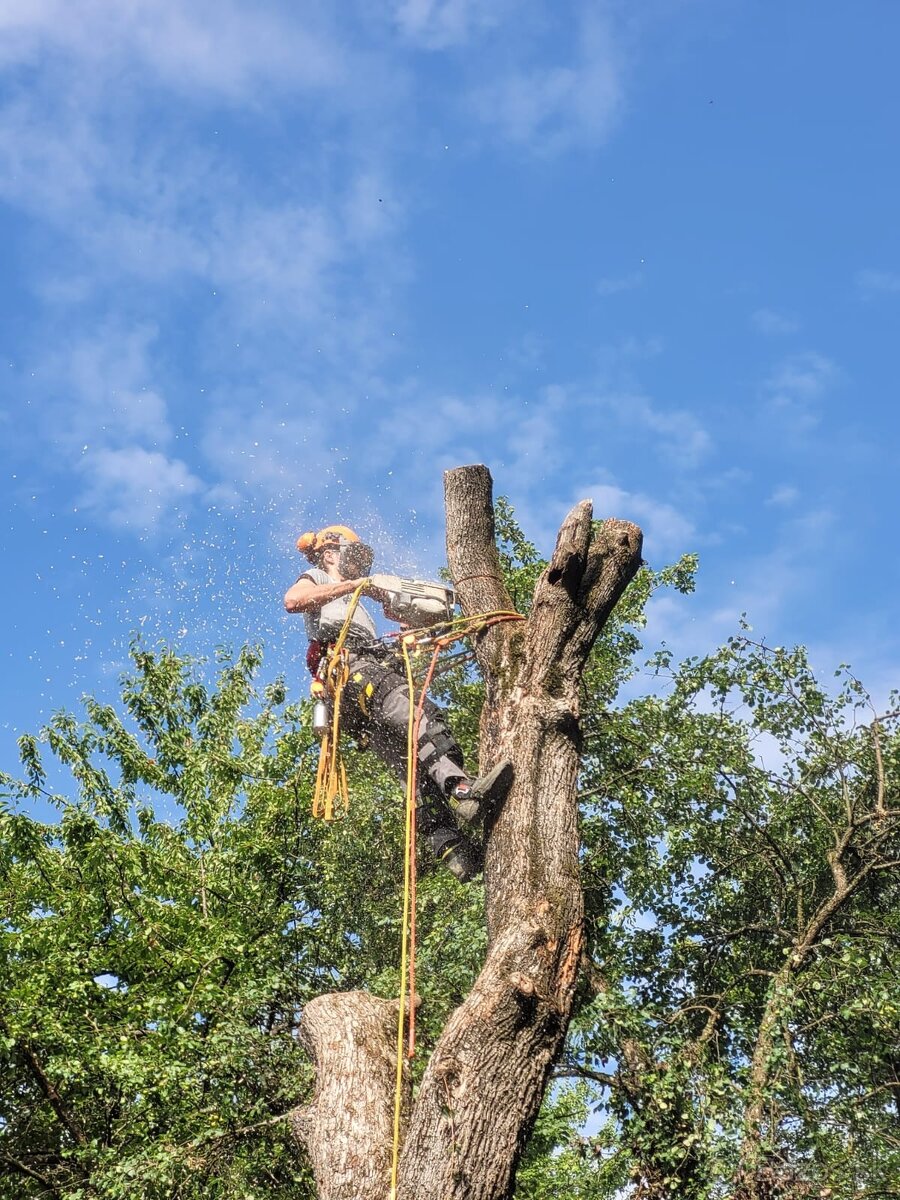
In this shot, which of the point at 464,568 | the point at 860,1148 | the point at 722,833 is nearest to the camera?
the point at 464,568

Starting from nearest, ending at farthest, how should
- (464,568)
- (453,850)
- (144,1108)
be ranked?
(453,850)
(464,568)
(144,1108)

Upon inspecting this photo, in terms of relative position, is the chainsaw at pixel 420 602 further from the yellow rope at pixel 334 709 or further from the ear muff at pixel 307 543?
the ear muff at pixel 307 543

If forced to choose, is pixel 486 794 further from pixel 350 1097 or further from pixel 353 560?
pixel 353 560

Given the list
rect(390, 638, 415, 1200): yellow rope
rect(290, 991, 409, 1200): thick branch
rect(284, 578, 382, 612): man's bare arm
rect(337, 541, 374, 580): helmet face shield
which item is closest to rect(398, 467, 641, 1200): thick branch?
rect(390, 638, 415, 1200): yellow rope

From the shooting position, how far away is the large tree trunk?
3.51m

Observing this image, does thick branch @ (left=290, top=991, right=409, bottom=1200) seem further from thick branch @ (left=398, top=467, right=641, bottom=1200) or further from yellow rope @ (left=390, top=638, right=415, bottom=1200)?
thick branch @ (left=398, top=467, right=641, bottom=1200)

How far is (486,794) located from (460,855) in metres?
0.83

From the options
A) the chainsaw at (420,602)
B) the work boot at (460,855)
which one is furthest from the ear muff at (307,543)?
the work boot at (460,855)

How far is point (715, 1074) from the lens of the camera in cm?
543

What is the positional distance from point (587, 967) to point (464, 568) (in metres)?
2.94

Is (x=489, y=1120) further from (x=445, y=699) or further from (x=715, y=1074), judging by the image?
(x=445, y=699)

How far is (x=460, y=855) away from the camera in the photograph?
201 inches

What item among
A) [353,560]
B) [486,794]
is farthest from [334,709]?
[486,794]

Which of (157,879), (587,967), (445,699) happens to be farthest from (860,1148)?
(157,879)
